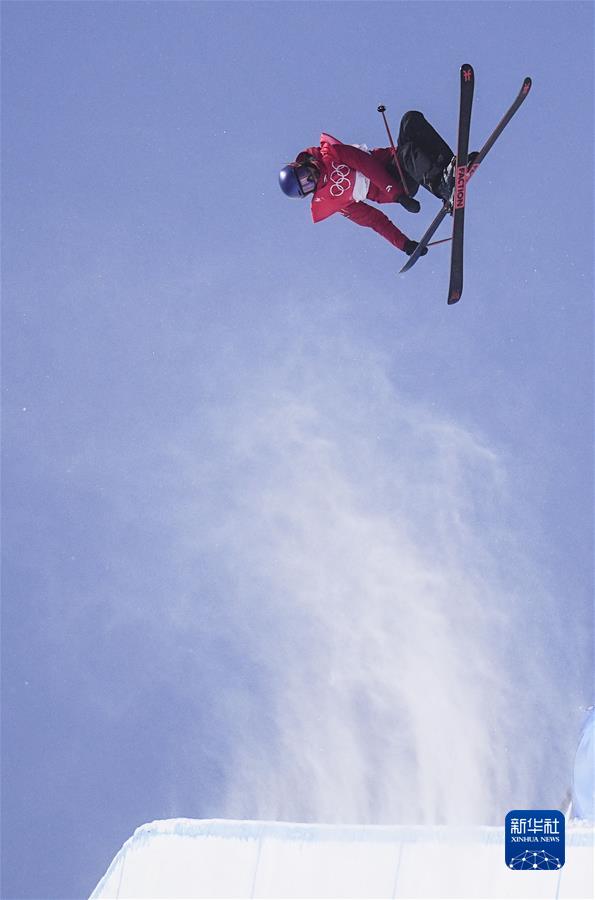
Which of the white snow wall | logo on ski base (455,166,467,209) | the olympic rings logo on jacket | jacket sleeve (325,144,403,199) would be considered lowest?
the white snow wall

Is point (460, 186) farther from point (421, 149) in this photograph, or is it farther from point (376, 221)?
point (376, 221)

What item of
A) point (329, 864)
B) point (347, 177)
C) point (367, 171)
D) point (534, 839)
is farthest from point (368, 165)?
point (329, 864)

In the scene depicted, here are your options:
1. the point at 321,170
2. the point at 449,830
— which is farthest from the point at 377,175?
the point at 449,830

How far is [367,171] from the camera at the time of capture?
12.7 m

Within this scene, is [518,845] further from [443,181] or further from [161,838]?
[443,181]

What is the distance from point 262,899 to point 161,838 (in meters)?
1.51

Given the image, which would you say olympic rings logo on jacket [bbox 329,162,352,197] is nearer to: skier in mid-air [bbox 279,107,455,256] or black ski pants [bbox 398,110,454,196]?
skier in mid-air [bbox 279,107,455,256]

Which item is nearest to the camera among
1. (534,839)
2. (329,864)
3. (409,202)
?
(534,839)

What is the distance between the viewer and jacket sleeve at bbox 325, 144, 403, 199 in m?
12.7

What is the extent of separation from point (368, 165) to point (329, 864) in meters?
7.13

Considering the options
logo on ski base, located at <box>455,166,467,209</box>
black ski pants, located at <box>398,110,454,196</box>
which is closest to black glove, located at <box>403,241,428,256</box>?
black ski pants, located at <box>398,110,454,196</box>

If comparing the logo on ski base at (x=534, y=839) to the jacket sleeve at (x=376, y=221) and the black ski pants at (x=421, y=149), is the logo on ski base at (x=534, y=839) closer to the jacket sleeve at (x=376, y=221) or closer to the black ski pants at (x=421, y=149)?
the jacket sleeve at (x=376, y=221)

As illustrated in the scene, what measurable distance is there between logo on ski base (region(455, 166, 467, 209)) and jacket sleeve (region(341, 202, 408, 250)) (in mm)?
968

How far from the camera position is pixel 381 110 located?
12.2m
